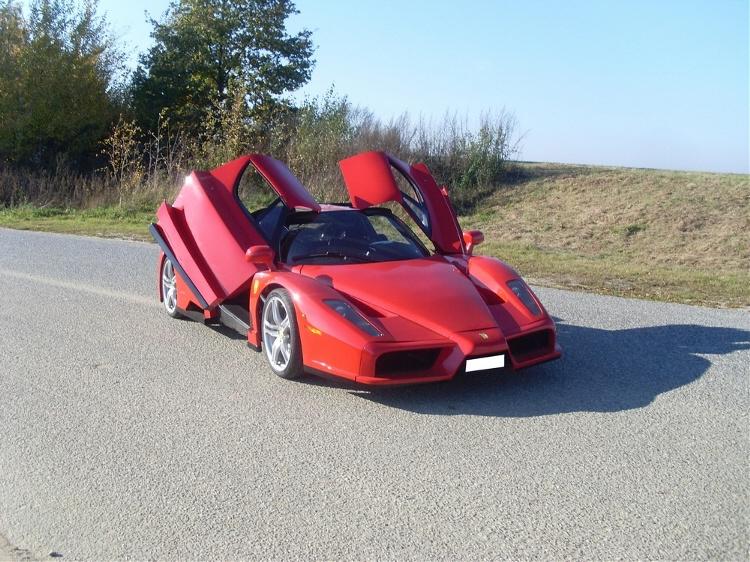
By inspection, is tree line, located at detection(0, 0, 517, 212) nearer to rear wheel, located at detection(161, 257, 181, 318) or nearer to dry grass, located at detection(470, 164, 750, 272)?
dry grass, located at detection(470, 164, 750, 272)

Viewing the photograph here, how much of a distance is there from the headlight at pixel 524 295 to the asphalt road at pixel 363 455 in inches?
18.7

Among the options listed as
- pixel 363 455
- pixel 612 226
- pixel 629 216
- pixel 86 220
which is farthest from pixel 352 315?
pixel 86 220

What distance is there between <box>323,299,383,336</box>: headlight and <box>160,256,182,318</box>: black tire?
265 cm

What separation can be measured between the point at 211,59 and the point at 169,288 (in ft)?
93.6

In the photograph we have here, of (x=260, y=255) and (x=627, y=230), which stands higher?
(x=260, y=255)

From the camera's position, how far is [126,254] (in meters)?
13.1

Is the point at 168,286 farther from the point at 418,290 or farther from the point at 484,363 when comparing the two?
the point at 484,363

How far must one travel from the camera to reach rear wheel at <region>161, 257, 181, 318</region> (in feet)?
26.3

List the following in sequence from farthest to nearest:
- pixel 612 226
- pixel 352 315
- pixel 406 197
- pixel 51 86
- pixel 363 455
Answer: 1. pixel 51 86
2. pixel 612 226
3. pixel 406 197
4. pixel 352 315
5. pixel 363 455

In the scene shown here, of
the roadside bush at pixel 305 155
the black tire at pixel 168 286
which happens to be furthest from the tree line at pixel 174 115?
the black tire at pixel 168 286

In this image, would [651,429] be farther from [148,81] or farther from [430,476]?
[148,81]

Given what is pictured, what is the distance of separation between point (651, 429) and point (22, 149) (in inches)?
1133

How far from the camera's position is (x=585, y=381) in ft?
19.6

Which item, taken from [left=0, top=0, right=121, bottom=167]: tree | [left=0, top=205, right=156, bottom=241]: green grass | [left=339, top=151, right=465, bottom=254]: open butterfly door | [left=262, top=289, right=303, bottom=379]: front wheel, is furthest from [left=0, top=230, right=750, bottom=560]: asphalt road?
[left=0, top=0, right=121, bottom=167]: tree
